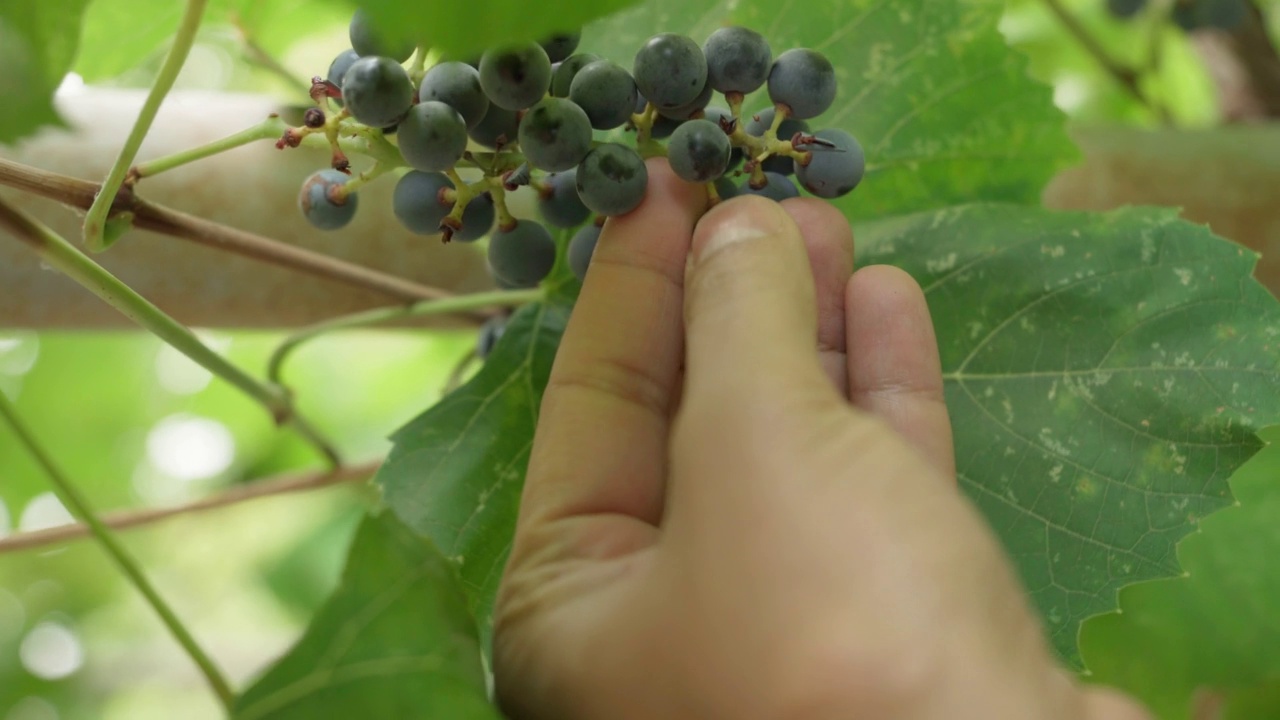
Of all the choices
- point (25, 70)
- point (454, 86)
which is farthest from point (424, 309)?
point (25, 70)

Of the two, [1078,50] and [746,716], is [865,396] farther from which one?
[1078,50]

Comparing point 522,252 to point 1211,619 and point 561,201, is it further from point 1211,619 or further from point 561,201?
point 1211,619

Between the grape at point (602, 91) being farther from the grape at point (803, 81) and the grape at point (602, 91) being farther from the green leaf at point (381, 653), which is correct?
the green leaf at point (381, 653)

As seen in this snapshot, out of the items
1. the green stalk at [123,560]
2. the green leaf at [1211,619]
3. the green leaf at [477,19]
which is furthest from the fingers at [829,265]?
Answer: the green leaf at [1211,619]

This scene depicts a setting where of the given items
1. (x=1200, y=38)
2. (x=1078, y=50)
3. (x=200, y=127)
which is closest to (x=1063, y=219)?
(x=200, y=127)

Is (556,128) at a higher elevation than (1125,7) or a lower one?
higher
